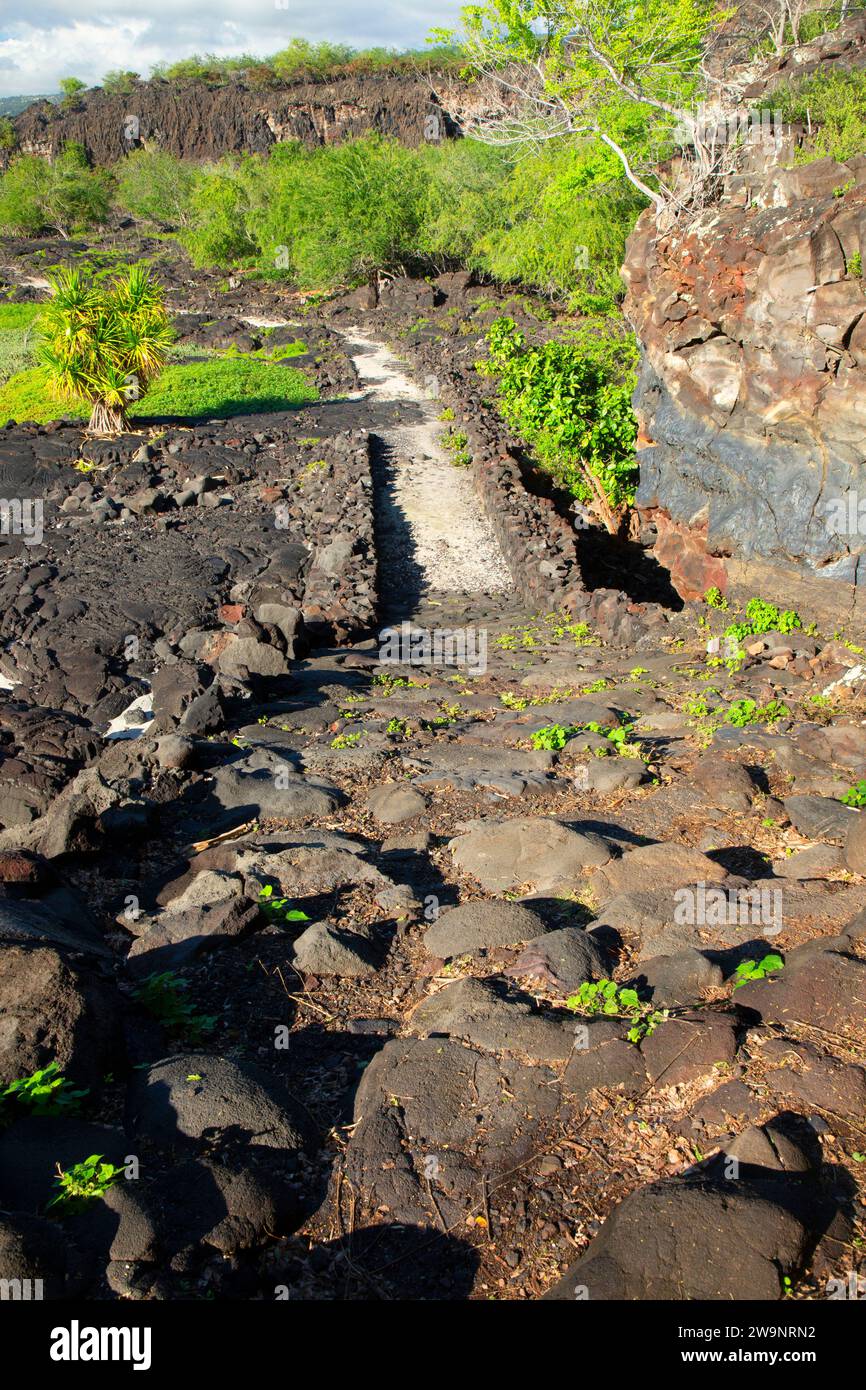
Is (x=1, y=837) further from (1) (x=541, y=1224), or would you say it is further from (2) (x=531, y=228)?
(2) (x=531, y=228)

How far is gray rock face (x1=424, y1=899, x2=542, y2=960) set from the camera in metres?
5.51

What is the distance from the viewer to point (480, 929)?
220 inches

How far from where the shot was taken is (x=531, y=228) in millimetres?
30938

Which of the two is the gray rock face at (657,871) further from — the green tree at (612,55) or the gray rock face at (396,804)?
the green tree at (612,55)

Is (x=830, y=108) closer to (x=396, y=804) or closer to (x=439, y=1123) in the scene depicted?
(x=396, y=804)

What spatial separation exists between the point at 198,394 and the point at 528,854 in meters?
22.4

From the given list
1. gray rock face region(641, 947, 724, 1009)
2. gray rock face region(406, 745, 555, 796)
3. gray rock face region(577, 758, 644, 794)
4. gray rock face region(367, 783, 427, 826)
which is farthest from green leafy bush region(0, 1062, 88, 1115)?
gray rock face region(577, 758, 644, 794)

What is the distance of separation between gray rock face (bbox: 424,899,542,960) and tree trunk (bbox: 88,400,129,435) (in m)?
19.4

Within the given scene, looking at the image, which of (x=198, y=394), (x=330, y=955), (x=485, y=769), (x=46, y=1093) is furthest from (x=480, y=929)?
(x=198, y=394)

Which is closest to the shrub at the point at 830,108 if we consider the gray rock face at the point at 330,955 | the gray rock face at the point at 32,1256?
the gray rock face at the point at 330,955

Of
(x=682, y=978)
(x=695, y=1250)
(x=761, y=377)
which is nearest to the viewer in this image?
(x=695, y=1250)

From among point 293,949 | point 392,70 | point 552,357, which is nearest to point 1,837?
point 293,949

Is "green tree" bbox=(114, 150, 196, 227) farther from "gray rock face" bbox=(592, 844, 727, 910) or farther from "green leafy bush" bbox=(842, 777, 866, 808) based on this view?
"gray rock face" bbox=(592, 844, 727, 910)
